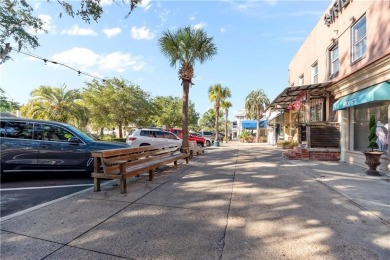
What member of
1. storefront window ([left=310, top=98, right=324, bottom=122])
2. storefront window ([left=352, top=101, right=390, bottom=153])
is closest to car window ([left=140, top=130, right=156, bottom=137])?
storefront window ([left=310, top=98, right=324, bottom=122])

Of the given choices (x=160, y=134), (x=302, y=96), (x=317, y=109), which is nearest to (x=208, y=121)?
(x=160, y=134)

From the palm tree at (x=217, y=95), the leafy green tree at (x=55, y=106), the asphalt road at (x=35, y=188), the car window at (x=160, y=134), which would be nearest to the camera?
the asphalt road at (x=35, y=188)

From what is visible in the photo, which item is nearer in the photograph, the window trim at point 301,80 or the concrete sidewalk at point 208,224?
the concrete sidewalk at point 208,224

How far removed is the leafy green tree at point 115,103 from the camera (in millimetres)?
27406

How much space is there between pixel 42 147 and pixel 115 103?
2141 cm

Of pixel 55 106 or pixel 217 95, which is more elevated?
pixel 217 95

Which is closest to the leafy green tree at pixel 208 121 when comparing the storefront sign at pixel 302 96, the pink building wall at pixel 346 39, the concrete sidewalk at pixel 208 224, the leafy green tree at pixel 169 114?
the leafy green tree at pixel 169 114

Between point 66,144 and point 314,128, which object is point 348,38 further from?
point 66,144

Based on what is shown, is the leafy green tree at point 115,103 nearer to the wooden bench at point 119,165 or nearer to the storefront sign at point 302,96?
the storefront sign at point 302,96

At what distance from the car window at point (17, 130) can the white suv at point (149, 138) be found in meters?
8.34

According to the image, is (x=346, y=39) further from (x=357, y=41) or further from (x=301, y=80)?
(x=301, y=80)

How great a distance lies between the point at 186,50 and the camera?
1412cm

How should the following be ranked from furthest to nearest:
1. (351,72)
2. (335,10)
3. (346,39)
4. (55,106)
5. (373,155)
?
(55,106) < (335,10) < (346,39) < (351,72) < (373,155)

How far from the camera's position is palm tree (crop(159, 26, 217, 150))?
Result: 13.9 metres
